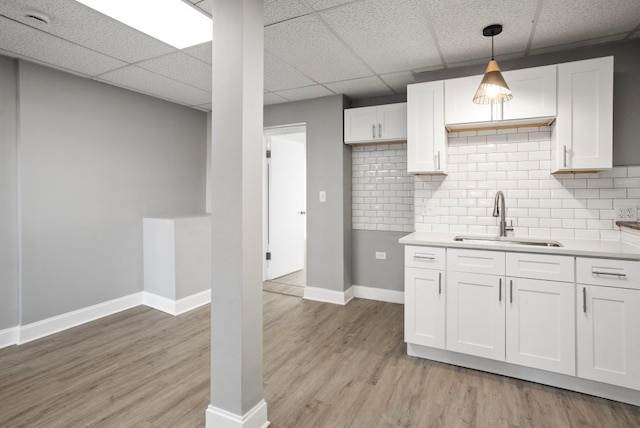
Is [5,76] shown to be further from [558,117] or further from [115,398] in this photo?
[558,117]

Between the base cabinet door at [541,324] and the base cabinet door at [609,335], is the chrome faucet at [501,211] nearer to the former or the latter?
the base cabinet door at [541,324]

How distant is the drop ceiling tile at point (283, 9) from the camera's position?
7.06 feet

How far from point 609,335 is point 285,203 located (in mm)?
4209

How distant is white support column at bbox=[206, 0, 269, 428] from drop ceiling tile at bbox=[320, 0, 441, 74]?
730 mm

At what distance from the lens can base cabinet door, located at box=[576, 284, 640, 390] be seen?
2.12m

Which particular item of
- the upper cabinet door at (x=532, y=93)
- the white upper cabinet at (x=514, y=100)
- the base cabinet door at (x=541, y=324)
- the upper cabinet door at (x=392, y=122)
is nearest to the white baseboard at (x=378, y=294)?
the base cabinet door at (x=541, y=324)

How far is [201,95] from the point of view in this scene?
163 inches

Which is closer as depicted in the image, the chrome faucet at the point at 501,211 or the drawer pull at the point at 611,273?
the drawer pull at the point at 611,273

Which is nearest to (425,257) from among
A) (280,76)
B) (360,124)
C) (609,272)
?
(609,272)

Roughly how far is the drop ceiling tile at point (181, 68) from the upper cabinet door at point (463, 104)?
2.21 meters

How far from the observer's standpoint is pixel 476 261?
2539 millimetres

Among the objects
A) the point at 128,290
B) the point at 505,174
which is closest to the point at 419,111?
the point at 505,174

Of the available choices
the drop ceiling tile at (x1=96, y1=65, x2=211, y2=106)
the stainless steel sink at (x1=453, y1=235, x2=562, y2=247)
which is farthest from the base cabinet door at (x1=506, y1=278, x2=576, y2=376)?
the drop ceiling tile at (x1=96, y1=65, x2=211, y2=106)

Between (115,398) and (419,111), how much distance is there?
3.24 m
